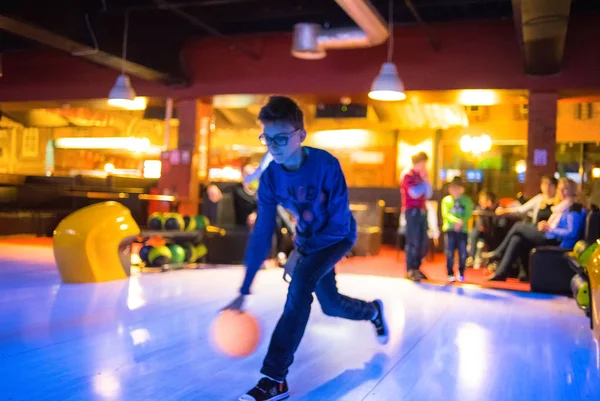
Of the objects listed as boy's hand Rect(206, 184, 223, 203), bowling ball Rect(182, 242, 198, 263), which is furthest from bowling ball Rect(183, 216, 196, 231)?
boy's hand Rect(206, 184, 223, 203)

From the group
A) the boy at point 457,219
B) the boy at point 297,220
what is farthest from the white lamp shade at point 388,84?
the boy at point 297,220

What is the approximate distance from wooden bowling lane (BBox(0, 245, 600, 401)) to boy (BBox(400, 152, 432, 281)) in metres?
1.30

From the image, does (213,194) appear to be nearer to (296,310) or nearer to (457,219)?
(457,219)

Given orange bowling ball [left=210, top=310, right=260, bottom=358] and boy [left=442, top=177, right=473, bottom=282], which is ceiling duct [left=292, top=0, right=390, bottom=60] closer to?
boy [left=442, top=177, right=473, bottom=282]

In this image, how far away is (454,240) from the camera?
733cm

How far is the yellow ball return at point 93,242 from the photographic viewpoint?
5.66 m

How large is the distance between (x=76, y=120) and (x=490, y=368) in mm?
17574

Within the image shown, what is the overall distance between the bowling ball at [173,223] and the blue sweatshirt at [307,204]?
5216mm

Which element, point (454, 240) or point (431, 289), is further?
point (454, 240)

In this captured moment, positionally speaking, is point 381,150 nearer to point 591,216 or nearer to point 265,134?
point 591,216

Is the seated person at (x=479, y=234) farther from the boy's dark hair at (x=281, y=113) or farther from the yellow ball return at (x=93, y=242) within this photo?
the boy's dark hair at (x=281, y=113)

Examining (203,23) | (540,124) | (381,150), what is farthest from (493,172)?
(203,23)

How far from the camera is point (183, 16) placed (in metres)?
9.48

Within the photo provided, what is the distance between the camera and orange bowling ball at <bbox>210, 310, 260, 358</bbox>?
2599 millimetres
